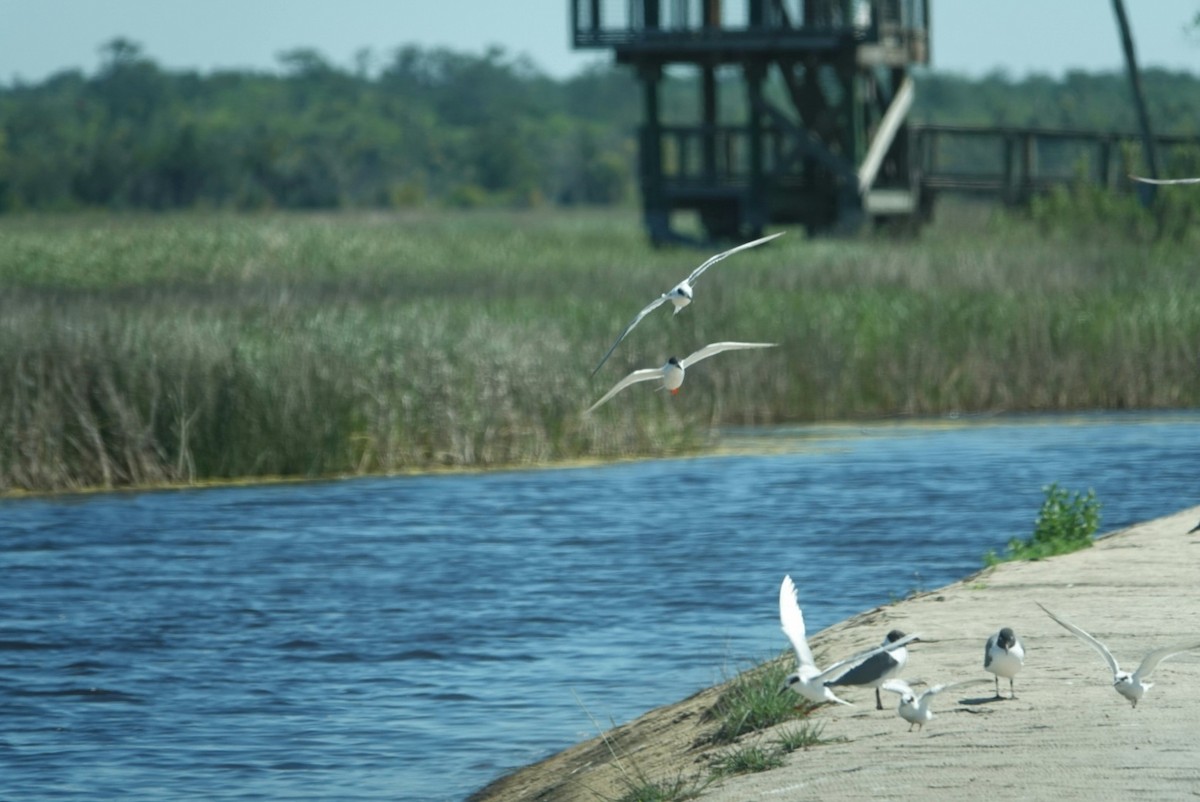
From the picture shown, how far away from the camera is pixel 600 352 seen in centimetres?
2106

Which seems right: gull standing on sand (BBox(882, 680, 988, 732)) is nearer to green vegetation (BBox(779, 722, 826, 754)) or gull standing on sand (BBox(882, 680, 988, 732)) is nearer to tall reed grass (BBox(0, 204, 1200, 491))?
green vegetation (BBox(779, 722, 826, 754))

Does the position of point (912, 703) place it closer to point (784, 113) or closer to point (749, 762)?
point (749, 762)

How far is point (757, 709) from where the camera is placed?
8.73 meters

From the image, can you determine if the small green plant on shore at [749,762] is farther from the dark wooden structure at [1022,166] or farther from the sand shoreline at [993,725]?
the dark wooden structure at [1022,166]

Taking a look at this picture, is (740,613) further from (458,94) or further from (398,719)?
(458,94)

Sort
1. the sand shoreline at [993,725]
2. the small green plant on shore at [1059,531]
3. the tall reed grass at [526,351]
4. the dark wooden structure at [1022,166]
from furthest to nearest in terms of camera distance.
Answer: the dark wooden structure at [1022,166] → the tall reed grass at [526,351] → the small green plant on shore at [1059,531] → the sand shoreline at [993,725]

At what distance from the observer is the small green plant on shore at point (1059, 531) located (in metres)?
12.9

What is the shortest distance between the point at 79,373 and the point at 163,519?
173cm

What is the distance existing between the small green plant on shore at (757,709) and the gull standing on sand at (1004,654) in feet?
3.01

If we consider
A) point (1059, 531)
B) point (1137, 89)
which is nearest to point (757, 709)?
point (1059, 531)

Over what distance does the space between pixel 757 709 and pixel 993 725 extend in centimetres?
101

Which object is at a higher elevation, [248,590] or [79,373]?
[79,373]

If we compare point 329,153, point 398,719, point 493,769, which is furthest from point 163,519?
point 329,153

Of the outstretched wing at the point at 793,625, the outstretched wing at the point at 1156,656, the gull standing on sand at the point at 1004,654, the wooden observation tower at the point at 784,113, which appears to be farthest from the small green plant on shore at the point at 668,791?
the wooden observation tower at the point at 784,113
